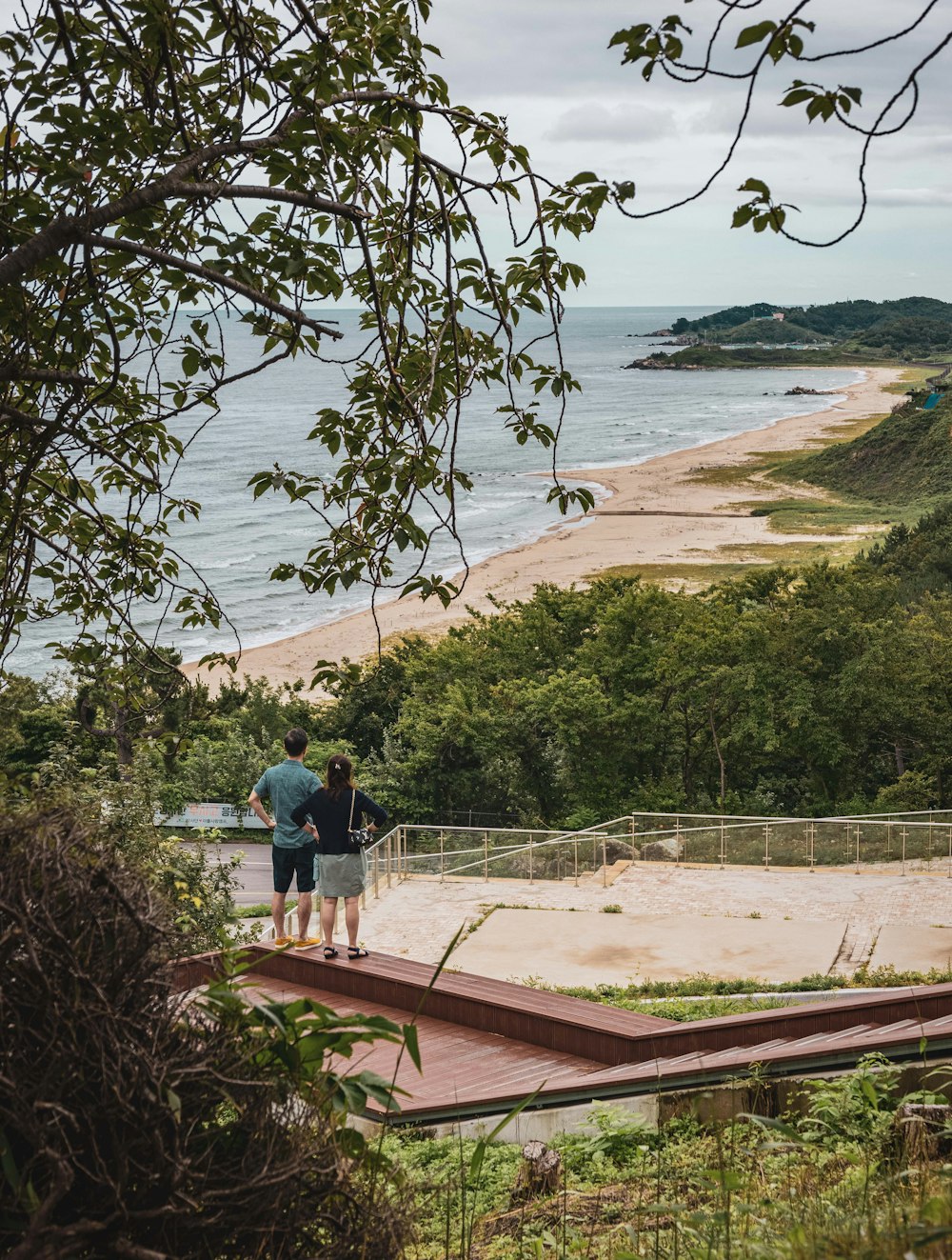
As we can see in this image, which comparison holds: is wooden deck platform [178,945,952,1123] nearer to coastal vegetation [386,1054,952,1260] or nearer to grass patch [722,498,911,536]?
coastal vegetation [386,1054,952,1260]

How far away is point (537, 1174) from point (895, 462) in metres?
79.8

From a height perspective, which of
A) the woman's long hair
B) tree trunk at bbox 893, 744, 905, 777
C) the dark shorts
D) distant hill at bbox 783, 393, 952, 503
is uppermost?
distant hill at bbox 783, 393, 952, 503

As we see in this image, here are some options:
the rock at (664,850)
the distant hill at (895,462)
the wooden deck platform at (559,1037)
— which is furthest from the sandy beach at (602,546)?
the wooden deck platform at (559,1037)

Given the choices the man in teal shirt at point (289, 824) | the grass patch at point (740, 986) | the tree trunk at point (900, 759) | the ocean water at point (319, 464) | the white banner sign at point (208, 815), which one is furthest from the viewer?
the ocean water at point (319, 464)

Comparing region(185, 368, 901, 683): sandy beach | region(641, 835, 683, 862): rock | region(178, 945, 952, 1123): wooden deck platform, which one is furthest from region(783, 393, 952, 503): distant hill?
region(178, 945, 952, 1123): wooden deck platform

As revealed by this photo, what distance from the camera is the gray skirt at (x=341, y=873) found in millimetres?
7266

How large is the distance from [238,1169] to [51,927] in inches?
21.7

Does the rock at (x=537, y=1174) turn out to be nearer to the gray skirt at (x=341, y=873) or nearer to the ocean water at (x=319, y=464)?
the ocean water at (x=319, y=464)

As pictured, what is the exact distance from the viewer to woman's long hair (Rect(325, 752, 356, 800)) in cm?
700

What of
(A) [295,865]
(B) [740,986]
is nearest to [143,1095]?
(A) [295,865]

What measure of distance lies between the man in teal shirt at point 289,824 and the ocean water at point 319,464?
4.03ft

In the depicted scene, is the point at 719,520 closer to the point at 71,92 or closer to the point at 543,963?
the point at 543,963

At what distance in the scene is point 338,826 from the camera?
23.4 feet

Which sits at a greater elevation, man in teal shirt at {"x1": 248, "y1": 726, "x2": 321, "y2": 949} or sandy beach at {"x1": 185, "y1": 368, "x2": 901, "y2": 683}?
sandy beach at {"x1": 185, "y1": 368, "x2": 901, "y2": 683}
